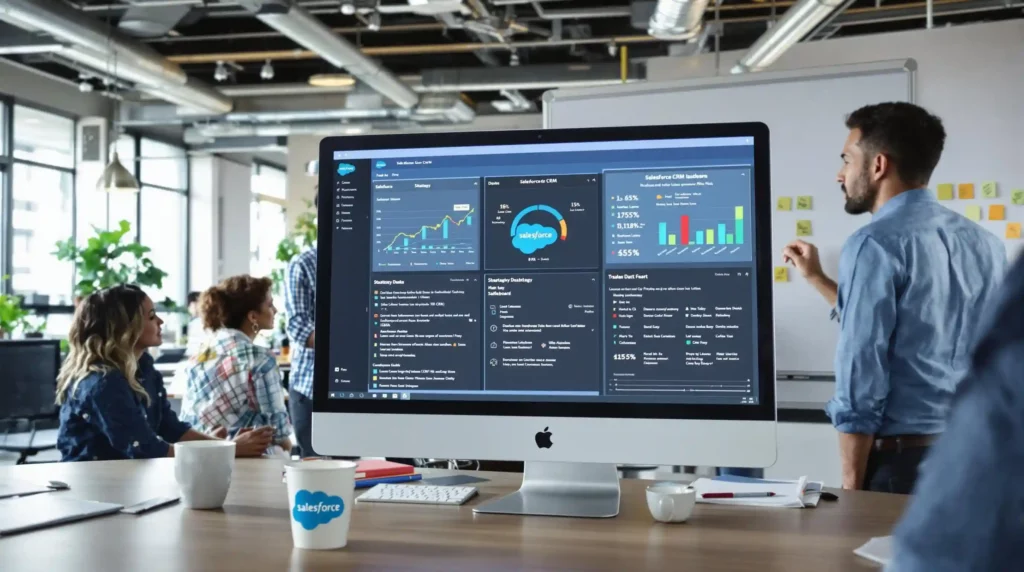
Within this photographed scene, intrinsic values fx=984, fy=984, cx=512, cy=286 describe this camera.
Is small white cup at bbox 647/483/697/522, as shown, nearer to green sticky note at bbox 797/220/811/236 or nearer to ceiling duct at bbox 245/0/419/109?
green sticky note at bbox 797/220/811/236

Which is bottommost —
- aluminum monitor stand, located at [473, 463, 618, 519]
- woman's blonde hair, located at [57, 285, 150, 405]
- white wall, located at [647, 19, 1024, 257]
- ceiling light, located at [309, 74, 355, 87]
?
aluminum monitor stand, located at [473, 463, 618, 519]

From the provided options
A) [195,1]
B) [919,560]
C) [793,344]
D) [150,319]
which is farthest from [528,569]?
[195,1]

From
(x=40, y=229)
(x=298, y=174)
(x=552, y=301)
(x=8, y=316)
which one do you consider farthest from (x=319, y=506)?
(x=298, y=174)

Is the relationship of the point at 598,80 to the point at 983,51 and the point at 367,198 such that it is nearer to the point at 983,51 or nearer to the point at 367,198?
the point at 983,51

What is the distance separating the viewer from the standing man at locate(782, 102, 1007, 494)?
6.73 ft

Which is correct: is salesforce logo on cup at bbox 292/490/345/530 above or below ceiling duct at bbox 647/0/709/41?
below

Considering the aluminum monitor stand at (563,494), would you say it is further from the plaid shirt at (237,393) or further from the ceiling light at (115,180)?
the ceiling light at (115,180)

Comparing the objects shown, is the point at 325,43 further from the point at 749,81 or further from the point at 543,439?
the point at 543,439

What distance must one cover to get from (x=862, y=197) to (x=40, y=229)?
33.3 feet

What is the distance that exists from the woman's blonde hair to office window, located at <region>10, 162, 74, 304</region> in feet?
25.4

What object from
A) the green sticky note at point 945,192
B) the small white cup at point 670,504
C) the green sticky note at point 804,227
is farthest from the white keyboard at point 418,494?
the green sticky note at point 945,192

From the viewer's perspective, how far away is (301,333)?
15.6 ft

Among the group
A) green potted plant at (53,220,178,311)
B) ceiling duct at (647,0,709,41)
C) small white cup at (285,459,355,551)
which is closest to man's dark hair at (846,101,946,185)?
small white cup at (285,459,355,551)

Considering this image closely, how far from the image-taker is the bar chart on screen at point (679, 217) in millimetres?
1384
